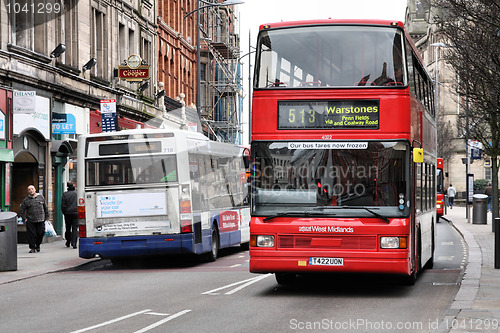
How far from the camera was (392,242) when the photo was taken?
13.0 meters

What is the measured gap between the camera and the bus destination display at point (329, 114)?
1327 centimetres

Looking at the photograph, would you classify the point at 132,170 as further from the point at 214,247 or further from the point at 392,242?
the point at 392,242

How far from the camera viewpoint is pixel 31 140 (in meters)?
27.6

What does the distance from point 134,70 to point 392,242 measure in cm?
2363

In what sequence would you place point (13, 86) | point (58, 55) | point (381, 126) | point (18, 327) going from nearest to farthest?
point (18, 327) → point (381, 126) → point (13, 86) → point (58, 55)

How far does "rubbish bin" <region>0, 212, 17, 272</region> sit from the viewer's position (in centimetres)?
1823

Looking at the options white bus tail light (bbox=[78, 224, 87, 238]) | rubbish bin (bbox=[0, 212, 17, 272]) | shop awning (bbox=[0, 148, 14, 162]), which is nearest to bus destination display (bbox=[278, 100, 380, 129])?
white bus tail light (bbox=[78, 224, 87, 238])

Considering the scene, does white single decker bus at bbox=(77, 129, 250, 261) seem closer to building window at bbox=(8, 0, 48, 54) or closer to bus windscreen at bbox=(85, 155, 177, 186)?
bus windscreen at bbox=(85, 155, 177, 186)

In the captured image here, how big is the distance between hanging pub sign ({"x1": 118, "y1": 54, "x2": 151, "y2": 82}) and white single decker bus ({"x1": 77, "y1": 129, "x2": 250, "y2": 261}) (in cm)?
1578

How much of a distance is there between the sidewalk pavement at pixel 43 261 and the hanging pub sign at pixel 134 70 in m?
9.50

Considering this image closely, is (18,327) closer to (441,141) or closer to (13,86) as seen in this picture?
(13,86)

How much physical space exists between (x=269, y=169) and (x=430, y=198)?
213 inches

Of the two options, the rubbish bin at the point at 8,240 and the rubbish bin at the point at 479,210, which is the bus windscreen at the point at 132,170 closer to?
the rubbish bin at the point at 8,240

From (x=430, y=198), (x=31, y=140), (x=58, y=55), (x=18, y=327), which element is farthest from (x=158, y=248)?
(x=58, y=55)
